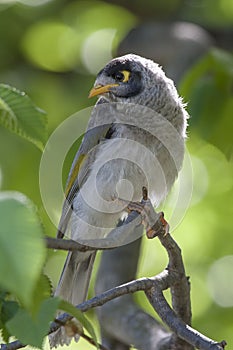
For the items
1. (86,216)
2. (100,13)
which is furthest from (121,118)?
(100,13)

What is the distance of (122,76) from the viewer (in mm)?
4734

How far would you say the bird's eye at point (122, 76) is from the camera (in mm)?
4727

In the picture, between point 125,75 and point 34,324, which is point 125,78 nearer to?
point 125,75

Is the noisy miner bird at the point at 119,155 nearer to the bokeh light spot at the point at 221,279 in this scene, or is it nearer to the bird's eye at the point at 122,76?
the bird's eye at the point at 122,76

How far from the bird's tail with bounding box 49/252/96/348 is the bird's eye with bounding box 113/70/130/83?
101 cm

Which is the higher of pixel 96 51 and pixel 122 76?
pixel 96 51

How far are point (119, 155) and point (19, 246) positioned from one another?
250 cm

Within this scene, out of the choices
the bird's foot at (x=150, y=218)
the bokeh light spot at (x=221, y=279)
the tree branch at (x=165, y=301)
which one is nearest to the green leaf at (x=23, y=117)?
the tree branch at (x=165, y=301)

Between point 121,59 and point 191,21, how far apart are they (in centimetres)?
333

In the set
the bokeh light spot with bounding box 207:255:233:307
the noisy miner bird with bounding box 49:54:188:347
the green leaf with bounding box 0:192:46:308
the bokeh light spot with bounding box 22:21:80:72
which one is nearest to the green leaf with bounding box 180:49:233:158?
the noisy miner bird with bounding box 49:54:188:347

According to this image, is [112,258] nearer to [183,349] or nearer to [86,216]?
[86,216]

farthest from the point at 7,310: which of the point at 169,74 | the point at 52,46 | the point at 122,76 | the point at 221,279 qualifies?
the point at 52,46

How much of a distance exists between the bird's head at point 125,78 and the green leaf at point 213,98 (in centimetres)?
27

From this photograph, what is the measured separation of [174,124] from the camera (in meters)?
4.57
